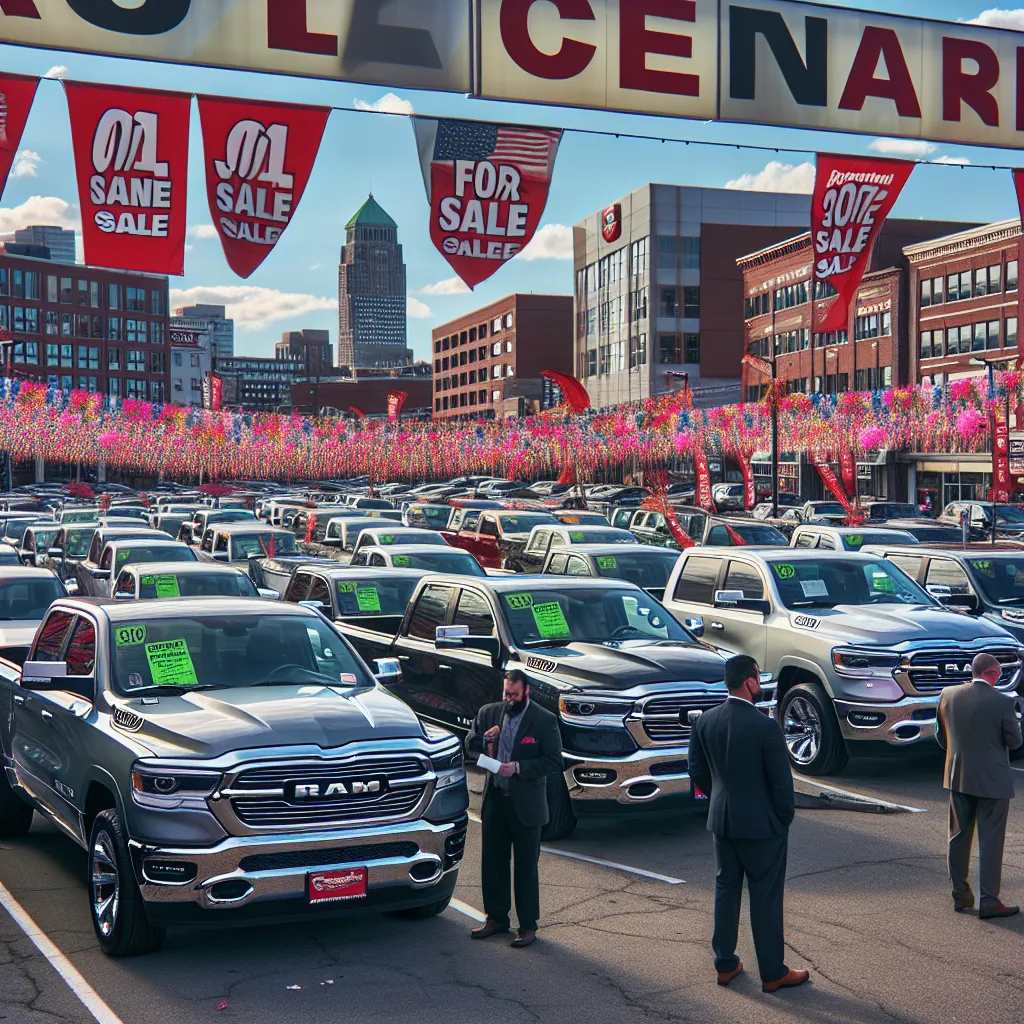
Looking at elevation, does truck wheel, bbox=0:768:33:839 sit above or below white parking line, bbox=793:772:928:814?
above

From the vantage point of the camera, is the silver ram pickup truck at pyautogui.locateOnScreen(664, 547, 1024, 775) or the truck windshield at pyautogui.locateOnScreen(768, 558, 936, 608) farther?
the truck windshield at pyautogui.locateOnScreen(768, 558, 936, 608)

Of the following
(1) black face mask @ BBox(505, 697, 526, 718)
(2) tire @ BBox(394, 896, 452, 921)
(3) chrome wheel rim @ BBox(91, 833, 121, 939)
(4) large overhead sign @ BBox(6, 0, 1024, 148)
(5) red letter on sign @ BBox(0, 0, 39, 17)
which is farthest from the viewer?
(4) large overhead sign @ BBox(6, 0, 1024, 148)

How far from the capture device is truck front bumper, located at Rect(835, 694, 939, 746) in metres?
11.2

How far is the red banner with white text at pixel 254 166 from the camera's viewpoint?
1091 centimetres

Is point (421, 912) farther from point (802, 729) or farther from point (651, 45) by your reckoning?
point (651, 45)

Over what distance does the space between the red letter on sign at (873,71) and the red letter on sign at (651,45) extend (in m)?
1.55

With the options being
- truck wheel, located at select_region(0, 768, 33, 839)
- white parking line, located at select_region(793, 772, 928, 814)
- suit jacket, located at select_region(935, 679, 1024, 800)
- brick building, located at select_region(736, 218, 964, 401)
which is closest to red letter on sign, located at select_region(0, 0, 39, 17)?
truck wheel, located at select_region(0, 768, 33, 839)

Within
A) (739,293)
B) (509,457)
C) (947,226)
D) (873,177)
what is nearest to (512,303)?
(739,293)

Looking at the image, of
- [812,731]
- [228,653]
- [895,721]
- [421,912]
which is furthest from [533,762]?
[812,731]

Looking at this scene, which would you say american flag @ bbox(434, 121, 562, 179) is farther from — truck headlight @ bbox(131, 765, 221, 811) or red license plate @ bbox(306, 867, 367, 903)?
red license plate @ bbox(306, 867, 367, 903)

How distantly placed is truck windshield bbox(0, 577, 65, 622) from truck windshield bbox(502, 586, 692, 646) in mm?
5180

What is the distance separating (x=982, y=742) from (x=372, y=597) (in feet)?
26.8

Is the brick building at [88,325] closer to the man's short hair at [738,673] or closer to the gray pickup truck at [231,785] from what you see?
the gray pickup truck at [231,785]

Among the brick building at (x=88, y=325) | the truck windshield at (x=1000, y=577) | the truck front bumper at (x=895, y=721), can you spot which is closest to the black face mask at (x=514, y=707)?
the truck front bumper at (x=895, y=721)
